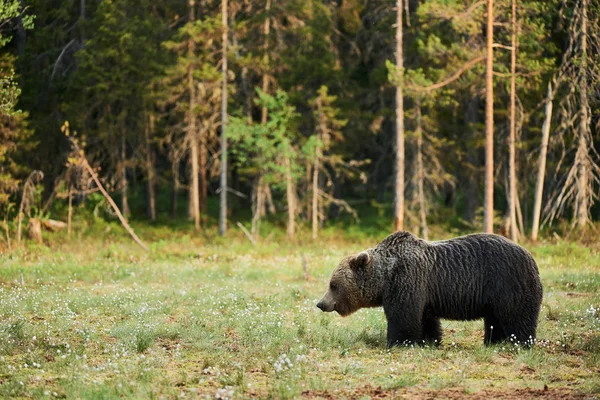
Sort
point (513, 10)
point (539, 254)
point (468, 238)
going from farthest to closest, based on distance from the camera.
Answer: point (513, 10) < point (539, 254) < point (468, 238)

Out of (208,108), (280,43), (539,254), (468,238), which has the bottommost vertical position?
(539,254)

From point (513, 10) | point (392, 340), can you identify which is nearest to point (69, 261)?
point (392, 340)

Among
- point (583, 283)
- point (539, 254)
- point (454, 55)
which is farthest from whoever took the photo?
point (454, 55)

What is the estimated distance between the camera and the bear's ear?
11.6m

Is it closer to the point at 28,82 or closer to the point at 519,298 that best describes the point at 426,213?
the point at 28,82

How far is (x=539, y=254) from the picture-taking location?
24.2m

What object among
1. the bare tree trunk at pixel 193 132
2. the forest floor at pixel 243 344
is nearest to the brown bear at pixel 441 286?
the forest floor at pixel 243 344

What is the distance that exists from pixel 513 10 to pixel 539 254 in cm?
→ 877

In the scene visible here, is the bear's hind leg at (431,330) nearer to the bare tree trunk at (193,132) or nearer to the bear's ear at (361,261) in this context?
the bear's ear at (361,261)

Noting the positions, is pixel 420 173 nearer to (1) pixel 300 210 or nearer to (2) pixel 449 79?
(1) pixel 300 210

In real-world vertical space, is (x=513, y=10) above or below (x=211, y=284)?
above

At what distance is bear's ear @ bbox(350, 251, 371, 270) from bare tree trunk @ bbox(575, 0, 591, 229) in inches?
651

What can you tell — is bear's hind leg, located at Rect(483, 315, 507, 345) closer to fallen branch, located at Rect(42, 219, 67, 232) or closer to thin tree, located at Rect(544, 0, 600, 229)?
thin tree, located at Rect(544, 0, 600, 229)

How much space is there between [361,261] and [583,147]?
56.9ft
